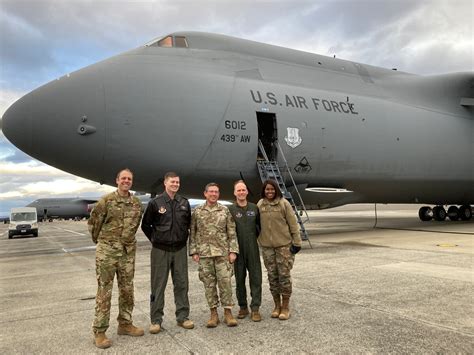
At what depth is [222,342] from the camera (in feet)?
12.6

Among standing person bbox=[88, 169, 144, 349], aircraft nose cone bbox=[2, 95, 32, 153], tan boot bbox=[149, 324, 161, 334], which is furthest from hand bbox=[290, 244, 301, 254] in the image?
aircraft nose cone bbox=[2, 95, 32, 153]

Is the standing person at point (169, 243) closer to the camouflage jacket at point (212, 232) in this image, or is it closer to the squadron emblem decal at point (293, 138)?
the camouflage jacket at point (212, 232)

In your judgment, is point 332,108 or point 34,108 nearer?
point 34,108

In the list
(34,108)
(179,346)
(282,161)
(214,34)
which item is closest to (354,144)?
(282,161)

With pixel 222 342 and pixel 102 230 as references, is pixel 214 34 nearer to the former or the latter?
pixel 102 230

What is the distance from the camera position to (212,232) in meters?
4.50

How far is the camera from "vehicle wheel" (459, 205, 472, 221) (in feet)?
66.6

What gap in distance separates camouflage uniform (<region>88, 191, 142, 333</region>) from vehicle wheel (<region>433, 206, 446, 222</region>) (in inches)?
790

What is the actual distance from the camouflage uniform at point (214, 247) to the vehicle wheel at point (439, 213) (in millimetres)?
19199

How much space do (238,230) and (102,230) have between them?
1619mm

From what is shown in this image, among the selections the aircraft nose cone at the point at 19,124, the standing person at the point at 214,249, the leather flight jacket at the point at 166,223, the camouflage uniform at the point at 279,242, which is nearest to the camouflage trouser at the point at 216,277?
the standing person at the point at 214,249

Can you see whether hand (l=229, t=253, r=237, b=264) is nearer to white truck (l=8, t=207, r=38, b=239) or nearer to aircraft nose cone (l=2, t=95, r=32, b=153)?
aircraft nose cone (l=2, t=95, r=32, b=153)

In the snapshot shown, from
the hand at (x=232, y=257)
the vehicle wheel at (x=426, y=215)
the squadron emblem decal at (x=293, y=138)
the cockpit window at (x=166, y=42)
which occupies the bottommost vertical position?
the vehicle wheel at (x=426, y=215)

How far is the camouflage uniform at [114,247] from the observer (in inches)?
161
